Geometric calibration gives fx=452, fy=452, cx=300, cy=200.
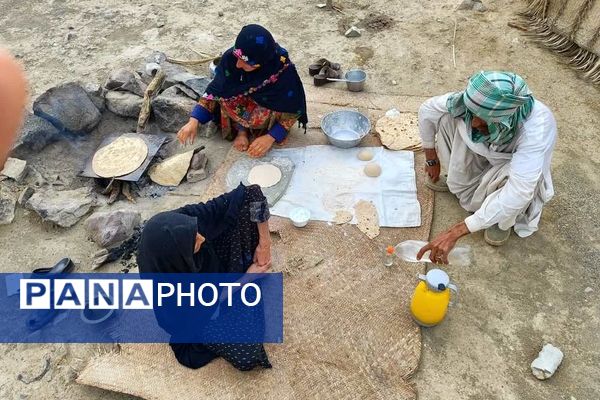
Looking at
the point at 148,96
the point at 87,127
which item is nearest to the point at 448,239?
the point at 148,96

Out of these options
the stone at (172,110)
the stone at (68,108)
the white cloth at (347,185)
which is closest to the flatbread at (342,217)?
the white cloth at (347,185)

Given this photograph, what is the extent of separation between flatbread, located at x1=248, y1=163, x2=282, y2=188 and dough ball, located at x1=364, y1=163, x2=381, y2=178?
70 centimetres

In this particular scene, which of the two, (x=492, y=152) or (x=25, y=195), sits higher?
(x=492, y=152)

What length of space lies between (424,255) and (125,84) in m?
3.10

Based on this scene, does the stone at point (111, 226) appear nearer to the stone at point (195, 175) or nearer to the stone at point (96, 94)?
the stone at point (195, 175)

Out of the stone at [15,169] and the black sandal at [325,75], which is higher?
the black sandal at [325,75]

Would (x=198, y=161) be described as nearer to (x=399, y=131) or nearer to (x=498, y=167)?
(x=399, y=131)

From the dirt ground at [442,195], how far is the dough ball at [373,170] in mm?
542

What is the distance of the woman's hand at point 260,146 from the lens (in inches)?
149

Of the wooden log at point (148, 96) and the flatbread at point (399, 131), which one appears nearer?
the flatbread at point (399, 131)

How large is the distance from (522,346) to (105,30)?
5.54 m

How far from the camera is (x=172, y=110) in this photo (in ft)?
13.3

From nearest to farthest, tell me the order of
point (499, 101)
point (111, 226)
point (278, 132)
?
point (499, 101) → point (111, 226) → point (278, 132)

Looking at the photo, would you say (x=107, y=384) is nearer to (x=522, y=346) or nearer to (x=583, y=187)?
(x=522, y=346)
